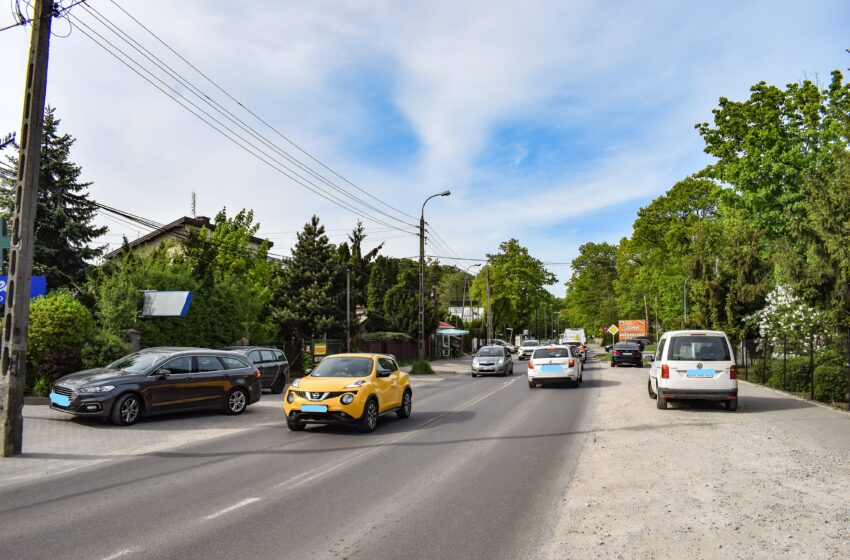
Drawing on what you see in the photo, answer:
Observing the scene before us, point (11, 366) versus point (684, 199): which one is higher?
point (684, 199)

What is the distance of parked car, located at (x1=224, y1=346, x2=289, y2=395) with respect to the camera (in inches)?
782

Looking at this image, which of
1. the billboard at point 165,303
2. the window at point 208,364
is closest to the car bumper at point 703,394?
the window at point 208,364

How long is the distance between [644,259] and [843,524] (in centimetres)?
5673

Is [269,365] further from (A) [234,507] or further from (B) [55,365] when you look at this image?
(A) [234,507]

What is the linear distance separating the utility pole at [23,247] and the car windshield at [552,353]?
54.5 ft

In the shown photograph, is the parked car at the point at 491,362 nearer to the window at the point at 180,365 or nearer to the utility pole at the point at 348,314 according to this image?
the utility pole at the point at 348,314

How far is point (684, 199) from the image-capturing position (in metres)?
51.2

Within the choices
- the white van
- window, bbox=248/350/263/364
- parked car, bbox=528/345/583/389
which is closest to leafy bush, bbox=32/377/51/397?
window, bbox=248/350/263/364

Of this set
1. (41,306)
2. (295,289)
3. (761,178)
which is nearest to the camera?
(41,306)

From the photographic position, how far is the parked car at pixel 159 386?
39.9ft

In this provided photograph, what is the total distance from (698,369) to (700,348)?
19.9 inches

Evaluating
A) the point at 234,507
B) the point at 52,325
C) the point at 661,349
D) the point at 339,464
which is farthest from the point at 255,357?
the point at 234,507

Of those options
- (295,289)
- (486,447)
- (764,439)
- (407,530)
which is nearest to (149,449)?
(486,447)

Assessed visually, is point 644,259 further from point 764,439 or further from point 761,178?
point 764,439
